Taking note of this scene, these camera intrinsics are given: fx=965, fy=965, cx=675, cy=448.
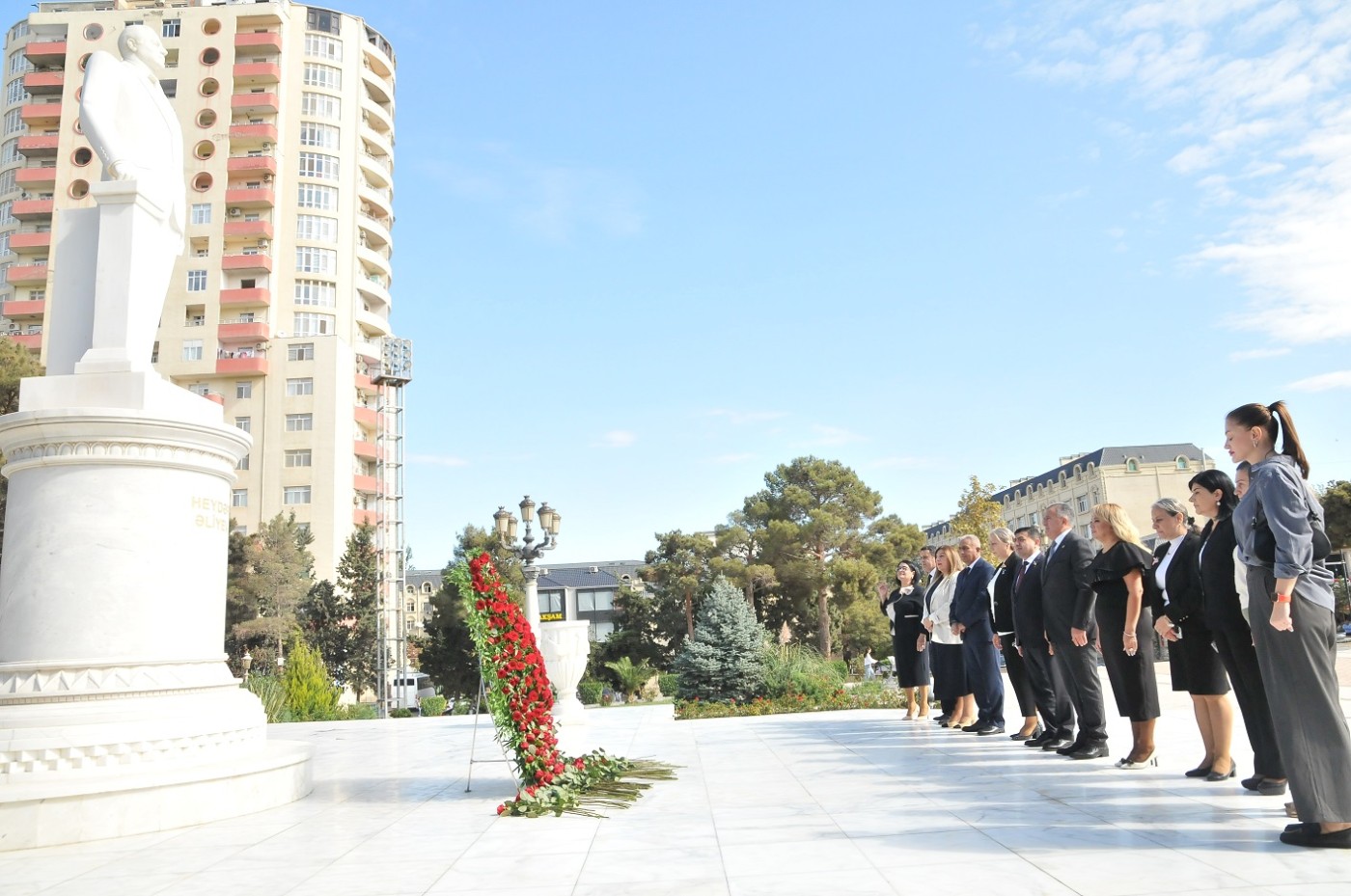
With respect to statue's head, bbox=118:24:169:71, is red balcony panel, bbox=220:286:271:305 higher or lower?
higher

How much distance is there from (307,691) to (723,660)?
7657mm

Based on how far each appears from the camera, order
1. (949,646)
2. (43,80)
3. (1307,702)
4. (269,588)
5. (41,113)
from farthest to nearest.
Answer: (43,80) → (41,113) → (269,588) → (949,646) → (1307,702)

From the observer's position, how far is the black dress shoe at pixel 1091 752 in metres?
7.12

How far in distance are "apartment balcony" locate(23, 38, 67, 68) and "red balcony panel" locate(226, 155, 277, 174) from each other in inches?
463

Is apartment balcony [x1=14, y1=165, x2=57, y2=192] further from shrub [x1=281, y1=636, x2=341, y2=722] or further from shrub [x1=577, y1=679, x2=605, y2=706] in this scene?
shrub [x1=281, y1=636, x2=341, y2=722]

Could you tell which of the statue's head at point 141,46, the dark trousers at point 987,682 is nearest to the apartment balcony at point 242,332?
the statue's head at point 141,46

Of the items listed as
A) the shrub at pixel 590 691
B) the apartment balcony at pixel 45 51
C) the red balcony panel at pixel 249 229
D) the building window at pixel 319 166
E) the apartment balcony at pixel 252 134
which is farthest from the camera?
the building window at pixel 319 166

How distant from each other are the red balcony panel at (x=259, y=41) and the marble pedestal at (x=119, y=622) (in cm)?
5297

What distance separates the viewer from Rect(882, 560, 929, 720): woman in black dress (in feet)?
35.7

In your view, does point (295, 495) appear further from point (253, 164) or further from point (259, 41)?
point (259, 41)

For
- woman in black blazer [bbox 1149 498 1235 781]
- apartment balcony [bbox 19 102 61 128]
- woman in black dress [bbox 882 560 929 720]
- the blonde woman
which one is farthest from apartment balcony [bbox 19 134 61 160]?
woman in black blazer [bbox 1149 498 1235 781]

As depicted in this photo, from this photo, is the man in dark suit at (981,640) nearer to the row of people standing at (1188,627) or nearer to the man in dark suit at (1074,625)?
the row of people standing at (1188,627)

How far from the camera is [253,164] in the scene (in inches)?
2015

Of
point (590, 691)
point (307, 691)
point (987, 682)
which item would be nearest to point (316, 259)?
point (590, 691)
